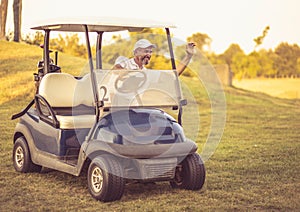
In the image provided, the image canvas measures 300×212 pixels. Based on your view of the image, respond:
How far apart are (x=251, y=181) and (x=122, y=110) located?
6.53 feet

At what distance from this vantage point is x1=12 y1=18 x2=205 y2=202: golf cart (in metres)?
5.88

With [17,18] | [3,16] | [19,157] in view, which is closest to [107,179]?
[19,157]

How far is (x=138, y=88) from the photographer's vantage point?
20.7 ft

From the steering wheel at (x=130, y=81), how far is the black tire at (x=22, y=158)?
1769 millimetres

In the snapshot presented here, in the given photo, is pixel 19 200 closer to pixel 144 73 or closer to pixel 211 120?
pixel 144 73

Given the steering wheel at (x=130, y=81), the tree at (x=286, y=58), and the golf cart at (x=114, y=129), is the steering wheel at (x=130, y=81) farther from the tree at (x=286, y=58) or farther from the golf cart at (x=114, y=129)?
the tree at (x=286, y=58)

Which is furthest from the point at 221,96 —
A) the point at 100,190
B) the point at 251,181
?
the point at 100,190

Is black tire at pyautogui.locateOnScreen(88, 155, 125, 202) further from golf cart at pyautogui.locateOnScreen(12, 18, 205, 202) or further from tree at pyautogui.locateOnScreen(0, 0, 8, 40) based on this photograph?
tree at pyautogui.locateOnScreen(0, 0, 8, 40)

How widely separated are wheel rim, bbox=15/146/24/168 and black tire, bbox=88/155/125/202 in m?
1.70

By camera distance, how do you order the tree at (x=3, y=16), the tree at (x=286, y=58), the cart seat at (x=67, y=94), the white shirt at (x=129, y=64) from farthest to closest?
the tree at (x=286, y=58)
the tree at (x=3, y=16)
the cart seat at (x=67, y=94)
the white shirt at (x=129, y=64)

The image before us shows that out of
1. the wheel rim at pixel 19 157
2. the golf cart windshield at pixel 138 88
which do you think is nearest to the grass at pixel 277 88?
the wheel rim at pixel 19 157

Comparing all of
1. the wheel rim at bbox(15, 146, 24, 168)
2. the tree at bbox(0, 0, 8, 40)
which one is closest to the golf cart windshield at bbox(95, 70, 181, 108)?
the wheel rim at bbox(15, 146, 24, 168)

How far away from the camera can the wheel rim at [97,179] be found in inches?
233

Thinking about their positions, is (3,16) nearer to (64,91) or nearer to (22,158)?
(22,158)
